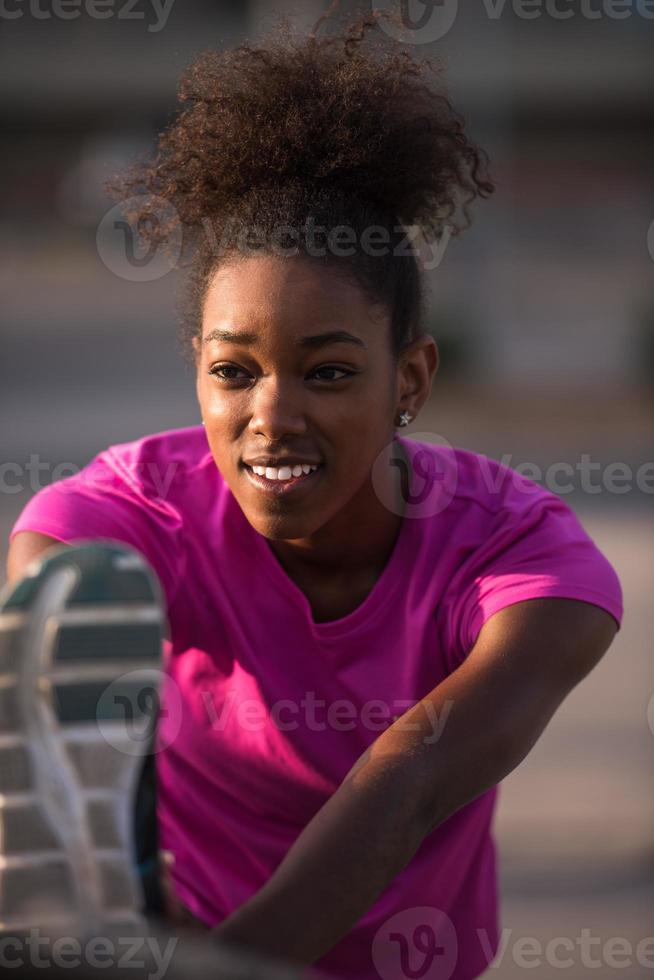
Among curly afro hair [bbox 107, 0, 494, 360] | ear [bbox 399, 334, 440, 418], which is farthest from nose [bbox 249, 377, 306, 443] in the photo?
ear [bbox 399, 334, 440, 418]

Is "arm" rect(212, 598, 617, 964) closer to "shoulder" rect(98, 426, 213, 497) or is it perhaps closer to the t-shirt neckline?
the t-shirt neckline

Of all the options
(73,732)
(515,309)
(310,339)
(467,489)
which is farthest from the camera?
(515,309)

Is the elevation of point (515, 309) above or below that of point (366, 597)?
above

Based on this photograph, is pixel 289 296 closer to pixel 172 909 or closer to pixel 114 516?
pixel 114 516

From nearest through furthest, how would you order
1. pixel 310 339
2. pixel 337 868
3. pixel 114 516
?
pixel 337 868 → pixel 310 339 → pixel 114 516

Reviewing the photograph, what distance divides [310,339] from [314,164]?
1.08 ft

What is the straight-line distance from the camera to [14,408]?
474 inches

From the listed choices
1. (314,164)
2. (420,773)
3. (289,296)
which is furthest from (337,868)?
(314,164)

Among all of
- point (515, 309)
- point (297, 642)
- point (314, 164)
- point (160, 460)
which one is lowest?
point (297, 642)

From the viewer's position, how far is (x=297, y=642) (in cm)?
219

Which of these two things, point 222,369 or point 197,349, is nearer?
point 222,369

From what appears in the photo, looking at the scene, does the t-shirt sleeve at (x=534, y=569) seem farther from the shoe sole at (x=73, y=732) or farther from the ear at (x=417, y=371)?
the shoe sole at (x=73, y=732)

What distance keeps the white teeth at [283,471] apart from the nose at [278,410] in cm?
4

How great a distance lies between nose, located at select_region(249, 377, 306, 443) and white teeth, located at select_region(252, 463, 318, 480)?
0.04 metres
